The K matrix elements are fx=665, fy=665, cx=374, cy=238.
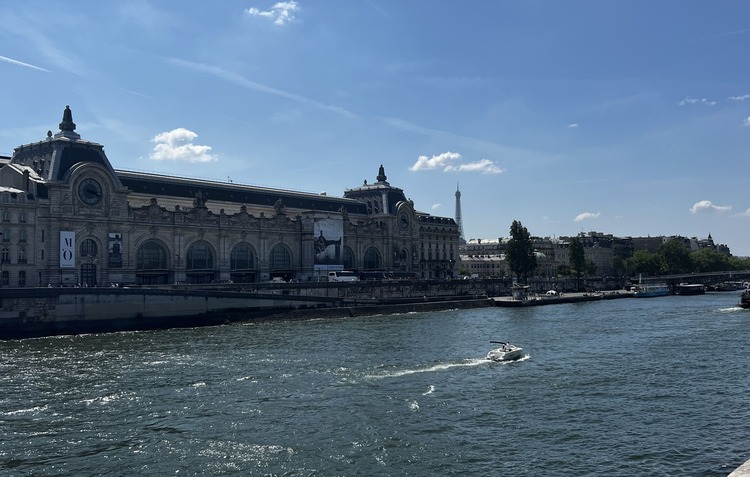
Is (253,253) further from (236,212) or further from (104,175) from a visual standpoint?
(104,175)

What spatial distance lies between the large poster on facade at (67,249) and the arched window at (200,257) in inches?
816

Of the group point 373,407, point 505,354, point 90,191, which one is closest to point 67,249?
point 90,191

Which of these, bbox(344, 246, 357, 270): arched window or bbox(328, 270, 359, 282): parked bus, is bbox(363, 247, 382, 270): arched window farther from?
bbox(328, 270, 359, 282): parked bus

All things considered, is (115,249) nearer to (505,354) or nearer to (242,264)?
(242,264)

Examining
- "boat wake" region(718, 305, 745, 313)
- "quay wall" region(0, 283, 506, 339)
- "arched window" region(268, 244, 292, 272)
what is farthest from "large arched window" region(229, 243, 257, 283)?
"boat wake" region(718, 305, 745, 313)

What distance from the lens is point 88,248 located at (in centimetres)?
10250

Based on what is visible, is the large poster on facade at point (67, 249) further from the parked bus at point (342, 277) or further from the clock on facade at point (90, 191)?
the parked bus at point (342, 277)

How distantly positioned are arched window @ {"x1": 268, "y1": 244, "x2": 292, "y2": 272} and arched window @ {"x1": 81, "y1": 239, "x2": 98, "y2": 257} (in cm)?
3647

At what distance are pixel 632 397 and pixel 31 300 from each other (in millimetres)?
67611

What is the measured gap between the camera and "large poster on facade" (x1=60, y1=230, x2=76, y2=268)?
3873 inches

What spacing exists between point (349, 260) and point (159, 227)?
51512 mm

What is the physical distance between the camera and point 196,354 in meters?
61.7

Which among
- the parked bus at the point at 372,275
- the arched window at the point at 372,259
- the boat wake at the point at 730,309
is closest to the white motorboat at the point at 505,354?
the boat wake at the point at 730,309

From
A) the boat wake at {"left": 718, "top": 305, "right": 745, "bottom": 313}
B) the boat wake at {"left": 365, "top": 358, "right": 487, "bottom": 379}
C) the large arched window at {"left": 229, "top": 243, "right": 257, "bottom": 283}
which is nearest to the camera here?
the boat wake at {"left": 365, "top": 358, "right": 487, "bottom": 379}
